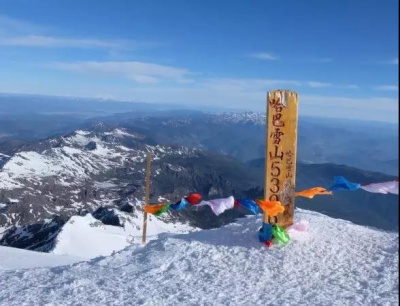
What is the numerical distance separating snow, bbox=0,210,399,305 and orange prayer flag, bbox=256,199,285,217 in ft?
3.42

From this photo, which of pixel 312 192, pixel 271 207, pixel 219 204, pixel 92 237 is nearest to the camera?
pixel 271 207

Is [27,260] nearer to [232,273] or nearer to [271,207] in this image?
[232,273]

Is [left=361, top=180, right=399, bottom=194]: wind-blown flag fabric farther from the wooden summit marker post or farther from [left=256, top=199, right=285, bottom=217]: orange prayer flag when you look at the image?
[left=256, top=199, right=285, bottom=217]: orange prayer flag

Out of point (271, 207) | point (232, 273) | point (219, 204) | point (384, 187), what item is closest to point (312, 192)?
point (271, 207)

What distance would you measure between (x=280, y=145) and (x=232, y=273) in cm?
440

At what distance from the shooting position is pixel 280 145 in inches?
586

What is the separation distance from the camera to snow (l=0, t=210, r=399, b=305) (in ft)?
37.9

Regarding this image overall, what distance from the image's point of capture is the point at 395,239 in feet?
48.6

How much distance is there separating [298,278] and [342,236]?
328 centimetres

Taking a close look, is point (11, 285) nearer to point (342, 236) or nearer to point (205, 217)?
point (342, 236)

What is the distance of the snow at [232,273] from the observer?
1155cm

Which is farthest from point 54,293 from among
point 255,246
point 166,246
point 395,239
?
point 395,239

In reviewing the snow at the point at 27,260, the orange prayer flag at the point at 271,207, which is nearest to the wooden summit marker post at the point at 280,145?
the orange prayer flag at the point at 271,207

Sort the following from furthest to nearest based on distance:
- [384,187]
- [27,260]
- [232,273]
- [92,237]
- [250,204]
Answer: [92,237] < [27,260] < [250,204] < [384,187] < [232,273]
